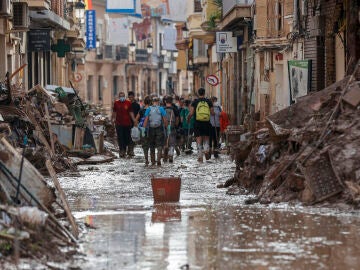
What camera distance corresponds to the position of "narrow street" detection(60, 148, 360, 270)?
11008 mm

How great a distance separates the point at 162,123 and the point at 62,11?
24321mm

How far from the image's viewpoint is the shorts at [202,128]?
2795cm

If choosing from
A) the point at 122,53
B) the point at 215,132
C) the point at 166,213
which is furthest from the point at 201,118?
the point at 122,53

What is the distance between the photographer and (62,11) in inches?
1964

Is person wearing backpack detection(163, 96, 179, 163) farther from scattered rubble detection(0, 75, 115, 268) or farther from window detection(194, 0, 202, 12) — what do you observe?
window detection(194, 0, 202, 12)

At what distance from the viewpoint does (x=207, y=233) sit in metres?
13.0

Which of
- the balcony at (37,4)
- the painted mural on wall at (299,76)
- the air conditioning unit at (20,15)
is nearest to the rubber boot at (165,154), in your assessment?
the painted mural on wall at (299,76)

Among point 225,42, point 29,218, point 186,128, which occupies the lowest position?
point 186,128

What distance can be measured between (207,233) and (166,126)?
13.5 m

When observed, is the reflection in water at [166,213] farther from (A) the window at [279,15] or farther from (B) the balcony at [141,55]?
(B) the balcony at [141,55]

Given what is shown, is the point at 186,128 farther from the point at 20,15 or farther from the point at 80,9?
the point at 80,9

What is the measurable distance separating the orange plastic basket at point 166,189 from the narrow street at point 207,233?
0.17m

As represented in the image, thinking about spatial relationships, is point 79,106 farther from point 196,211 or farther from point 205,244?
point 205,244

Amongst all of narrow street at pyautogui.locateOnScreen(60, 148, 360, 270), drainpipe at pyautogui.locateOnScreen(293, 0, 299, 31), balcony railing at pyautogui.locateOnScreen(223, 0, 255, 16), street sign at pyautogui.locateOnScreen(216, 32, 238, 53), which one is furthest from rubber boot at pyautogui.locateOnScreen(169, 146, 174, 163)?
street sign at pyautogui.locateOnScreen(216, 32, 238, 53)
